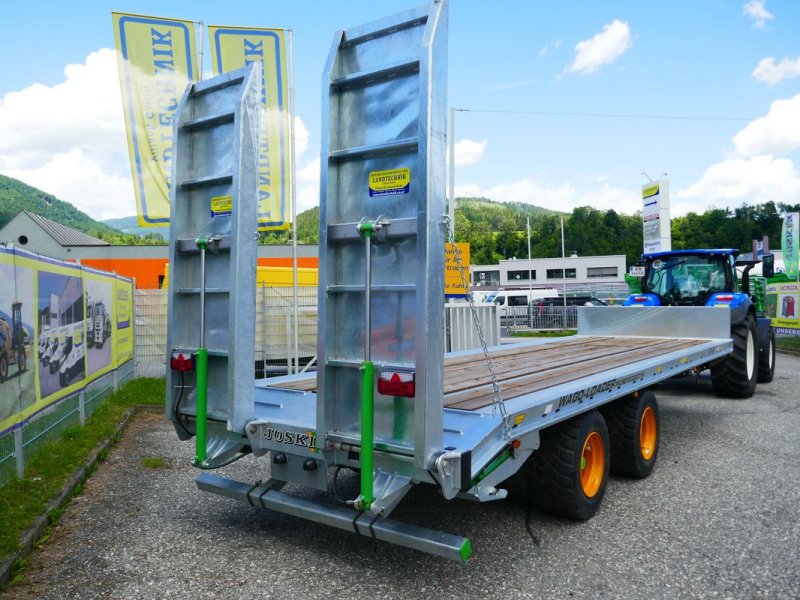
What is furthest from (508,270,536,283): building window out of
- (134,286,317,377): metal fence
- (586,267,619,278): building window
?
(134,286,317,377): metal fence

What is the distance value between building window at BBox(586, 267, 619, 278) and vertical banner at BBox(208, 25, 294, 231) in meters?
58.2

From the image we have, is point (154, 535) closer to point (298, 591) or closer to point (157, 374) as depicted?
point (298, 591)

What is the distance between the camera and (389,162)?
11.1 ft

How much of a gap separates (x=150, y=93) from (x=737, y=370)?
408 inches

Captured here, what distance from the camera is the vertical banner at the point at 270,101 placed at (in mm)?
11047

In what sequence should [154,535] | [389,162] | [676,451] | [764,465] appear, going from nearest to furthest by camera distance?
[389,162]
[154,535]
[764,465]
[676,451]

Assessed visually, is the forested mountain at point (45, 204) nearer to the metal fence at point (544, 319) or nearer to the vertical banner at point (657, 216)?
the metal fence at point (544, 319)

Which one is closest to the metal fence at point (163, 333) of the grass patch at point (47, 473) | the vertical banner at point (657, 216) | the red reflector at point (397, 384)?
the grass patch at point (47, 473)

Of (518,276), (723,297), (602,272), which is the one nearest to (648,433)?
(723,297)

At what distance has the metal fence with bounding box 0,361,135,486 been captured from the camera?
5195 millimetres

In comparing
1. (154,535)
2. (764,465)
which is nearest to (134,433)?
(154,535)

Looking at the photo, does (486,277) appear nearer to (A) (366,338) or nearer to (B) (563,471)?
(B) (563,471)

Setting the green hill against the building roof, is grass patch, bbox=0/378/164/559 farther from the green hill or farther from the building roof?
the green hill

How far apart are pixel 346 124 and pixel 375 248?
2.50ft
